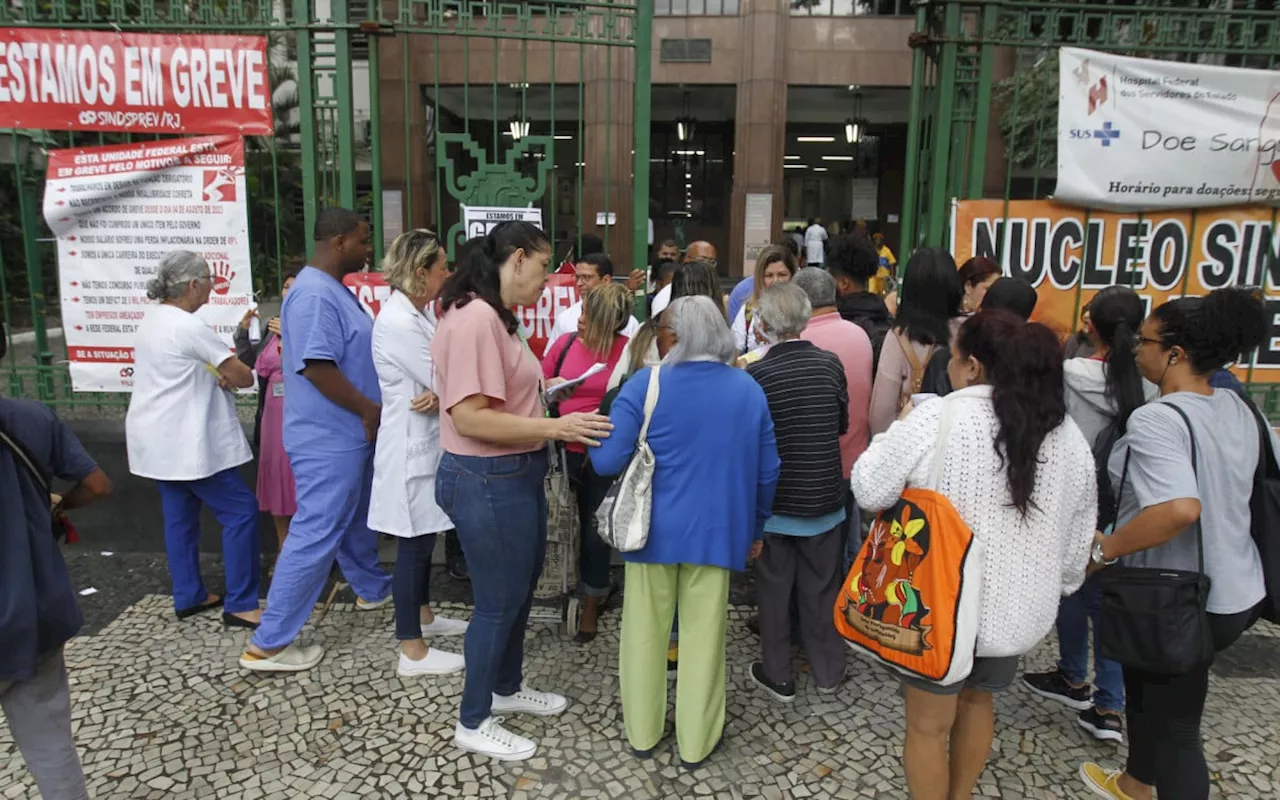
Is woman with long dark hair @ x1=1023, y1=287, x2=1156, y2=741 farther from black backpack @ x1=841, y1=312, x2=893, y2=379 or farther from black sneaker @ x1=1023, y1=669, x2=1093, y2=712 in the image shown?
black backpack @ x1=841, y1=312, x2=893, y2=379

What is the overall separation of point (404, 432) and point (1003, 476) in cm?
225

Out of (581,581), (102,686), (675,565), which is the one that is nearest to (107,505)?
(102,686)

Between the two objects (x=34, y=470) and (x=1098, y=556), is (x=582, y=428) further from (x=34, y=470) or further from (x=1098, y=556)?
(x=1098, y=556)

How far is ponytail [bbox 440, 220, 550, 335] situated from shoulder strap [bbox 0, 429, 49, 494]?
1.22 metres

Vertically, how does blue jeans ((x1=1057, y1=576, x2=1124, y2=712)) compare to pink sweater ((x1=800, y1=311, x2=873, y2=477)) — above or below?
below

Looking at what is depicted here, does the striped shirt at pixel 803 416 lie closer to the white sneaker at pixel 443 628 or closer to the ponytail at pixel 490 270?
the ponytail at pixel 490 270

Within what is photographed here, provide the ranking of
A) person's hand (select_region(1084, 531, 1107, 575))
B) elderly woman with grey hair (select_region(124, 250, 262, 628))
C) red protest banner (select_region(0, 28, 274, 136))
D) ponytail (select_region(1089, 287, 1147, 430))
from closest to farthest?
person's hand (select_region(1084, 531, 1107, 575)) < ponytail (select_region(1089, 287, 1147, 430)) < elderly woman with grey hair (select_region(124, 250, 262, 628)) < red protest banner (select_region(0, 28, 274, 136))

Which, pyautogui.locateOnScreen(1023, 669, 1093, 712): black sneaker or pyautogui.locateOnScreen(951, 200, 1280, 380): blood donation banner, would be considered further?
pyautogui.locateOnScreen(951, 200, 1280, 380): blood donation banner

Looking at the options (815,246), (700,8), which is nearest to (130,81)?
(815,246)

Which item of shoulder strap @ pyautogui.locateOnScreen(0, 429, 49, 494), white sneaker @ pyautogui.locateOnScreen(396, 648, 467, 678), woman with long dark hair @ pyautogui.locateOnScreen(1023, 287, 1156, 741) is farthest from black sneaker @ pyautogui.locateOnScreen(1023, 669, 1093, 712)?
shoulder strap @ pyautogui.locateOnScreen(0, 429, 49, 494)

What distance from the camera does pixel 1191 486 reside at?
224 cm

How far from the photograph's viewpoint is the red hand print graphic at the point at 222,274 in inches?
181

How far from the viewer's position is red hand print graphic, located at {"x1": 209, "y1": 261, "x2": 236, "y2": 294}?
15.1 feet

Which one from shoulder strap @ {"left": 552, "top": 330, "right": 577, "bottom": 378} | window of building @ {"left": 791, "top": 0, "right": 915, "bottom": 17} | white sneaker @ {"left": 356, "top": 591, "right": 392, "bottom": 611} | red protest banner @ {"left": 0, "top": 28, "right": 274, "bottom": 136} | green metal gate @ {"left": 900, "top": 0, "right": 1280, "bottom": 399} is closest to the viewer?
shoulder strap @ {"left": 552, "top": 330, "right": 577, "bottom": 378}
